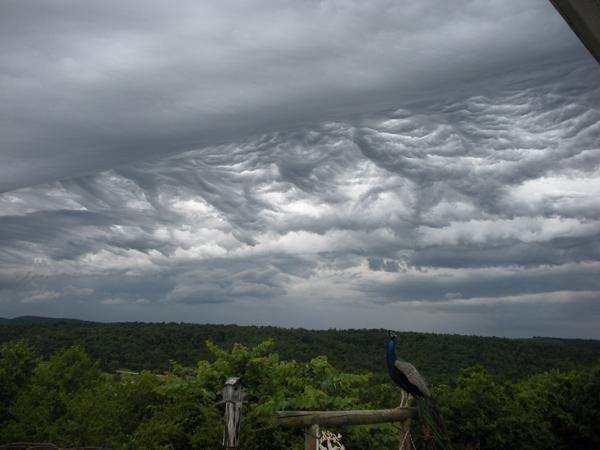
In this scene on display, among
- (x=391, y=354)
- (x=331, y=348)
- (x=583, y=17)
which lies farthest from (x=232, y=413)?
(x=331, y=348)

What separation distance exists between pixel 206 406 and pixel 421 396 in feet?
20.6

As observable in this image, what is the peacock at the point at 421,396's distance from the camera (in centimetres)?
764

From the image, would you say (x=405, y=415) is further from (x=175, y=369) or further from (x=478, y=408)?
(x=478, y=408)

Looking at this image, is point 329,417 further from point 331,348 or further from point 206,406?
point 331,348

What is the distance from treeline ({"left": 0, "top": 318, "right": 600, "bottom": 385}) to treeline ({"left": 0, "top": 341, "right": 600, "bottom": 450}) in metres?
9.87

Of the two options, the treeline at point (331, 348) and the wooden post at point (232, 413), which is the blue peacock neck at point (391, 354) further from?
the treeline at point (331, 348)

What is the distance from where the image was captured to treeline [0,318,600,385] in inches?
1264

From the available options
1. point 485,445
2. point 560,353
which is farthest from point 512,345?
point 485,445

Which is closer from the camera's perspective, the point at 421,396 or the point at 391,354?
the point at 421,396

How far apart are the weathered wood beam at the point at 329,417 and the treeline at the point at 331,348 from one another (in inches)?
829

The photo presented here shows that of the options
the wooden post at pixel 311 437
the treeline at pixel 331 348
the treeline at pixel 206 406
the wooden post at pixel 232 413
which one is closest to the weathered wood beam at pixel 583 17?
the wooden post at pixel 311 437

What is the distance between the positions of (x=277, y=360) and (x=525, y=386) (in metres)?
12.0

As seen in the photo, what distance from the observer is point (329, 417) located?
6840mm

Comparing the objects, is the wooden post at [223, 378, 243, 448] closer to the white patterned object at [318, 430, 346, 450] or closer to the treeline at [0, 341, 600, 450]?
the white patterned object at [318, 430, 346, 450]
